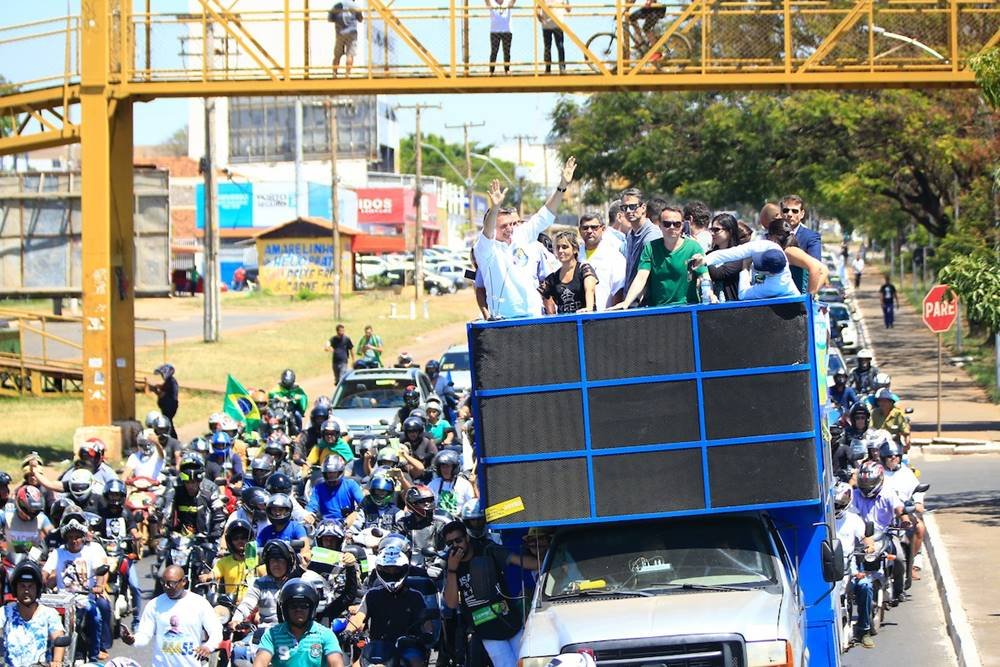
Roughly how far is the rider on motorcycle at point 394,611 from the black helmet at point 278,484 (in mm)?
3773

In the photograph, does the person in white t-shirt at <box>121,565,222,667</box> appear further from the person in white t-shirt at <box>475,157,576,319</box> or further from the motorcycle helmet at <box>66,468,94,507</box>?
the motorcycle helmet at <box>66,468,94,507</box>

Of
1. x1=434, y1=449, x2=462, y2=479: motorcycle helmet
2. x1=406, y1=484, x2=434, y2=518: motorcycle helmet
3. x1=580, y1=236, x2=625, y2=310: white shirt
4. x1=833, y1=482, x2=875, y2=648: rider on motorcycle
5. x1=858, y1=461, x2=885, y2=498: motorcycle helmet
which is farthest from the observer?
x1=858, y1=461, x2=885, y2=498: motorcycle helmet

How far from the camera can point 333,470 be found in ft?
52.2

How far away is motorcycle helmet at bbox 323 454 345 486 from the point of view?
1590 centimetres

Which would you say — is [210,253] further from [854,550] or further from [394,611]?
[394,611]

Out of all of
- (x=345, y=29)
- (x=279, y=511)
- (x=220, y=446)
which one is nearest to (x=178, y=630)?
(x=279, y=511)

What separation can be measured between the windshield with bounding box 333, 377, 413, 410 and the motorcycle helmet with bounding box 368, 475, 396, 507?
33.1ft

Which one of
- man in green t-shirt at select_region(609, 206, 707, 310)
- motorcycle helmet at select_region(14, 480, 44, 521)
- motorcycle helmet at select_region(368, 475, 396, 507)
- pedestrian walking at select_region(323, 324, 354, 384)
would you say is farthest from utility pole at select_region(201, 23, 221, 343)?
man in green t-shirt at select_region(609, 206, 707, 310)

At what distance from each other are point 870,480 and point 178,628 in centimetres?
704

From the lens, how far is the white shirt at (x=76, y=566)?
14.2 metres

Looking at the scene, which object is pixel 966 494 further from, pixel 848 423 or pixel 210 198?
pixel 210 198

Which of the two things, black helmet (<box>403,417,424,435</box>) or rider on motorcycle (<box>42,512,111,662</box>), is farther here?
black helmet (<box>403,417,424,435</box>)

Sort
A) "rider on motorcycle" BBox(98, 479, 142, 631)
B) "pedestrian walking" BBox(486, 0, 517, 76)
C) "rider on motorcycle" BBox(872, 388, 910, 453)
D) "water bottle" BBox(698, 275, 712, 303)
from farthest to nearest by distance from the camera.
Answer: "pedestrian walking" BBox(486, 0, 517, 76) → "rider on motorcycle" BBox(872, 388, 910, 453) → "rider on motorcycle" BBox(98, 479, 142, 631) → "water bottle" BBox(698, 275, 712, 303)

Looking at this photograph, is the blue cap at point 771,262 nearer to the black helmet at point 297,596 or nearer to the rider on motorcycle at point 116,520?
the black helmet at point 297,596
